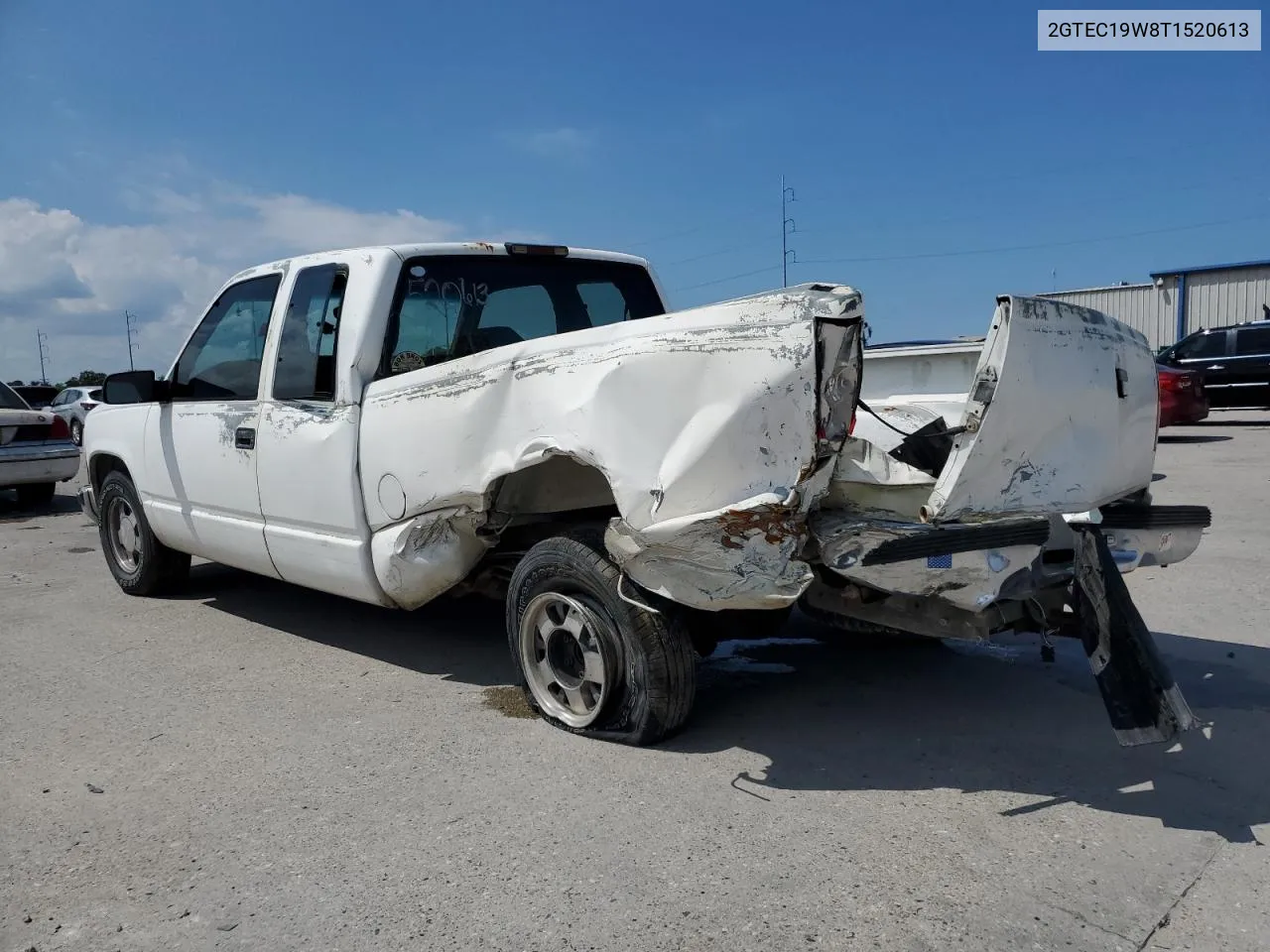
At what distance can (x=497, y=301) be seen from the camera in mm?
5082

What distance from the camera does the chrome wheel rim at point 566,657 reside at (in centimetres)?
381

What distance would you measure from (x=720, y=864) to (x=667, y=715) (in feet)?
2.68

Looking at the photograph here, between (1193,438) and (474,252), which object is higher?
(474,252)

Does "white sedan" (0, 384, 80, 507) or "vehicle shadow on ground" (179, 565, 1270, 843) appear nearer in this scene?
"vehicle shadow on ground" (179, 565, 1270, 843)

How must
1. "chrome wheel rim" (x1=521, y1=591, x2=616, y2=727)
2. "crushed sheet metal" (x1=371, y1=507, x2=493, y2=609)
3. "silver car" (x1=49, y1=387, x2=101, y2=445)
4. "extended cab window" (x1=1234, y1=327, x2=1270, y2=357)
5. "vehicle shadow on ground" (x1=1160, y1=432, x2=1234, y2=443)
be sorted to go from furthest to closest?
1. "silver car" (x1=49, y1=387, x2=101, y2=445)
2. "extended cab window" (x1=1234, y1=327, x2=1270, y2=357)
3. "vehicle shadow on ground" (x1=1160, y1=432, x2=1234, y2=443)
4. "crushed sheet metal" (x1=371, y1=507, x2=493, y2=609)
5. "chrome wheel rim" (x1=521, y1=591, x2=616, y2=727)

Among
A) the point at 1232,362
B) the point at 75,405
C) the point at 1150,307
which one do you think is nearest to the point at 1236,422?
the point at 1232,362

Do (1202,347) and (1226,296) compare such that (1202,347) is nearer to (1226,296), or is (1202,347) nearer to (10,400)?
(1226,296)

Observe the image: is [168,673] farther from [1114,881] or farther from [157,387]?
[1114,881]

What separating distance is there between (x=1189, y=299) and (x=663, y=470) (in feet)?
96.9

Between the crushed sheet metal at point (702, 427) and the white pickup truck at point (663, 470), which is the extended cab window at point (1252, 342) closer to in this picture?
the white pickup truck at point (663, 470)

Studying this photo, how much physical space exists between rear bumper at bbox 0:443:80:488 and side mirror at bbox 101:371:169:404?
6911 millimetres

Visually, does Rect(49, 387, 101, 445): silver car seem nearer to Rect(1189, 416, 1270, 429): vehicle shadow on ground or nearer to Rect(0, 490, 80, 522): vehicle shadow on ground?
Rect(0, 490, 80, 522): vehicle shadow on ground

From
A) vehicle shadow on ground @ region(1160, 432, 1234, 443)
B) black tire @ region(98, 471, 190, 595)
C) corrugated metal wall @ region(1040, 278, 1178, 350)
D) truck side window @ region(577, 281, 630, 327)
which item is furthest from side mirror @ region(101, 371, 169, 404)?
corrugated metal wall @ region(1040, 278, 1178, 350)

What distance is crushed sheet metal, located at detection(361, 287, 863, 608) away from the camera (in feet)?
10.2
